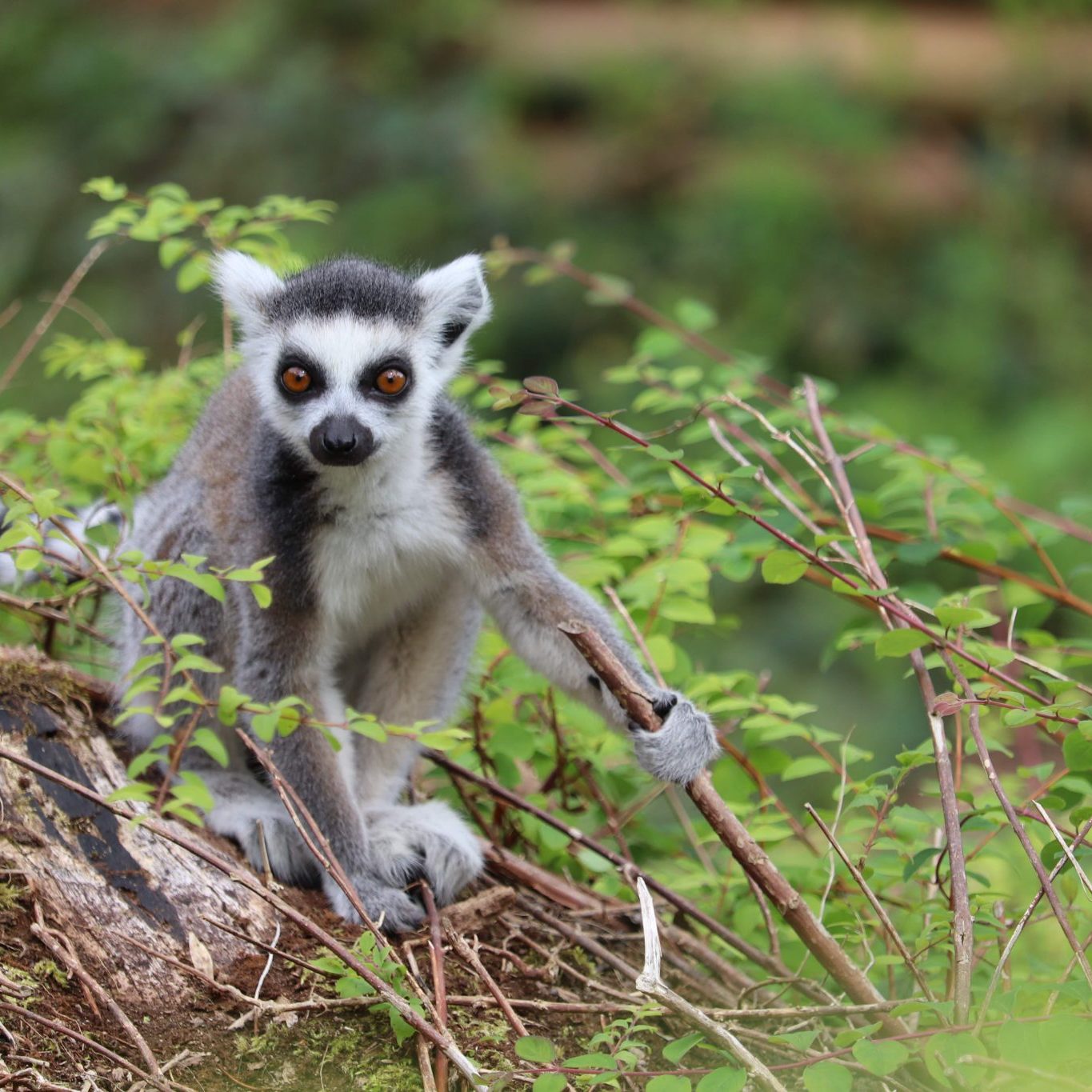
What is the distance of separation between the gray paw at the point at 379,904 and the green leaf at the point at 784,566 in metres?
1.09

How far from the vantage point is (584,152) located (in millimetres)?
9320

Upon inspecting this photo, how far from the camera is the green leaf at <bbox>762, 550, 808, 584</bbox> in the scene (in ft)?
8.47

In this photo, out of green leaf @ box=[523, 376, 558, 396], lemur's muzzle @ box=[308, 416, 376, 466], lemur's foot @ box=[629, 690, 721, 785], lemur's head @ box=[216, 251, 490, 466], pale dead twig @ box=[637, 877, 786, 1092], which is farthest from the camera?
lemur's head @ box=[216, 251, 490, 466]

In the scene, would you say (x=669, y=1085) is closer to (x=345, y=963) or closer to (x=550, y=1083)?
(x=550, y=1083)

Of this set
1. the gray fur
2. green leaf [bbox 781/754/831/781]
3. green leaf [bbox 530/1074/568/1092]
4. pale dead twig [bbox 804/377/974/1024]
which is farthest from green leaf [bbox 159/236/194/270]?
green leaf [bbox 530/1074/568/1092]

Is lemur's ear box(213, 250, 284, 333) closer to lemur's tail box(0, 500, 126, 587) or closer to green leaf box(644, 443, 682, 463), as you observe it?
lemur's tail box(0, 500, 126, 587)

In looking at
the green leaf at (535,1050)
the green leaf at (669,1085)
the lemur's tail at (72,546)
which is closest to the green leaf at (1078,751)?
the green leaf at (669,1085)

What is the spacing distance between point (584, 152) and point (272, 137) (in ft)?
6.60

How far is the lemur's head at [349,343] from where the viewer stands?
3.23 meters

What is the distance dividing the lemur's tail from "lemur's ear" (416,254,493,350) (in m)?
0.93

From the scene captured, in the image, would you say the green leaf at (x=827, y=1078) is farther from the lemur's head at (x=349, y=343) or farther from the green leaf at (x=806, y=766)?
the lemur's head at (x=349, y=343)

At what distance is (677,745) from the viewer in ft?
9.87

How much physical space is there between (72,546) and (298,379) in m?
0.63

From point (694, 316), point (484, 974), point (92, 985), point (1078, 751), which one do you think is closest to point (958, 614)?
point (1078, 751)
